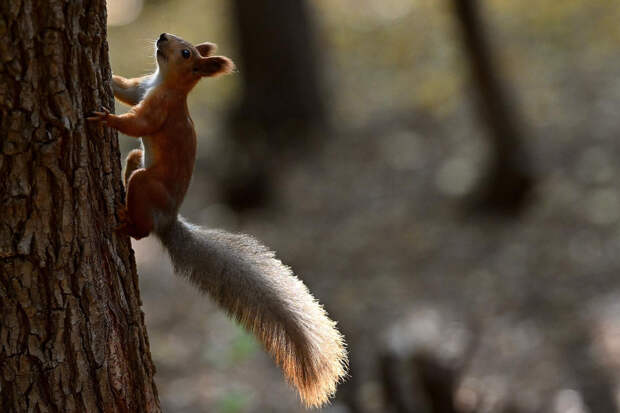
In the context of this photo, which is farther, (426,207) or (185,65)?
(426,207)

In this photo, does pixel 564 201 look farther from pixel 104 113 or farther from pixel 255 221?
pixel 104 113

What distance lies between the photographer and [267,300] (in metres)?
2.59

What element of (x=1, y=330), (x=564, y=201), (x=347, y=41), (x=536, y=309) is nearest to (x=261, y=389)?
(x=536, y=309)

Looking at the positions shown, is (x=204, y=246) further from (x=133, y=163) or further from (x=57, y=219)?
(x=57, y=219)

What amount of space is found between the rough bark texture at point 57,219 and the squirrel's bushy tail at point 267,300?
0.34 meters

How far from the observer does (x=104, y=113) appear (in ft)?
7.59

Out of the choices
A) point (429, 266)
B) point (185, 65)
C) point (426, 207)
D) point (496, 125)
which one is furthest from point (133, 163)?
point (426, 207)

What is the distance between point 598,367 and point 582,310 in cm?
75

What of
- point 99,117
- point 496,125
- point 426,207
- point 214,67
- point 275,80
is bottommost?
point 426,207

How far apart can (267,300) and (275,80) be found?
20.9 ft

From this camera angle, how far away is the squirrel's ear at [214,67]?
2836 millimetres

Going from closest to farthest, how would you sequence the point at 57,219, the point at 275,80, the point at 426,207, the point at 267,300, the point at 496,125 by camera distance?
the point at 57,219, the point at 267,300, the point at 496,125, the point at 426,207, the point at 275,80

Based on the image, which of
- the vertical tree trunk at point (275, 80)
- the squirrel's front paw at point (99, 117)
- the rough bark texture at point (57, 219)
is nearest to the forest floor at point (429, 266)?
the vertical tree trunk at point (275, 80)

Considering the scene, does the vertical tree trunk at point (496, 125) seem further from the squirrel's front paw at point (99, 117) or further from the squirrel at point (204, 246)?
the squirrel's front paw at point (99, 117)
